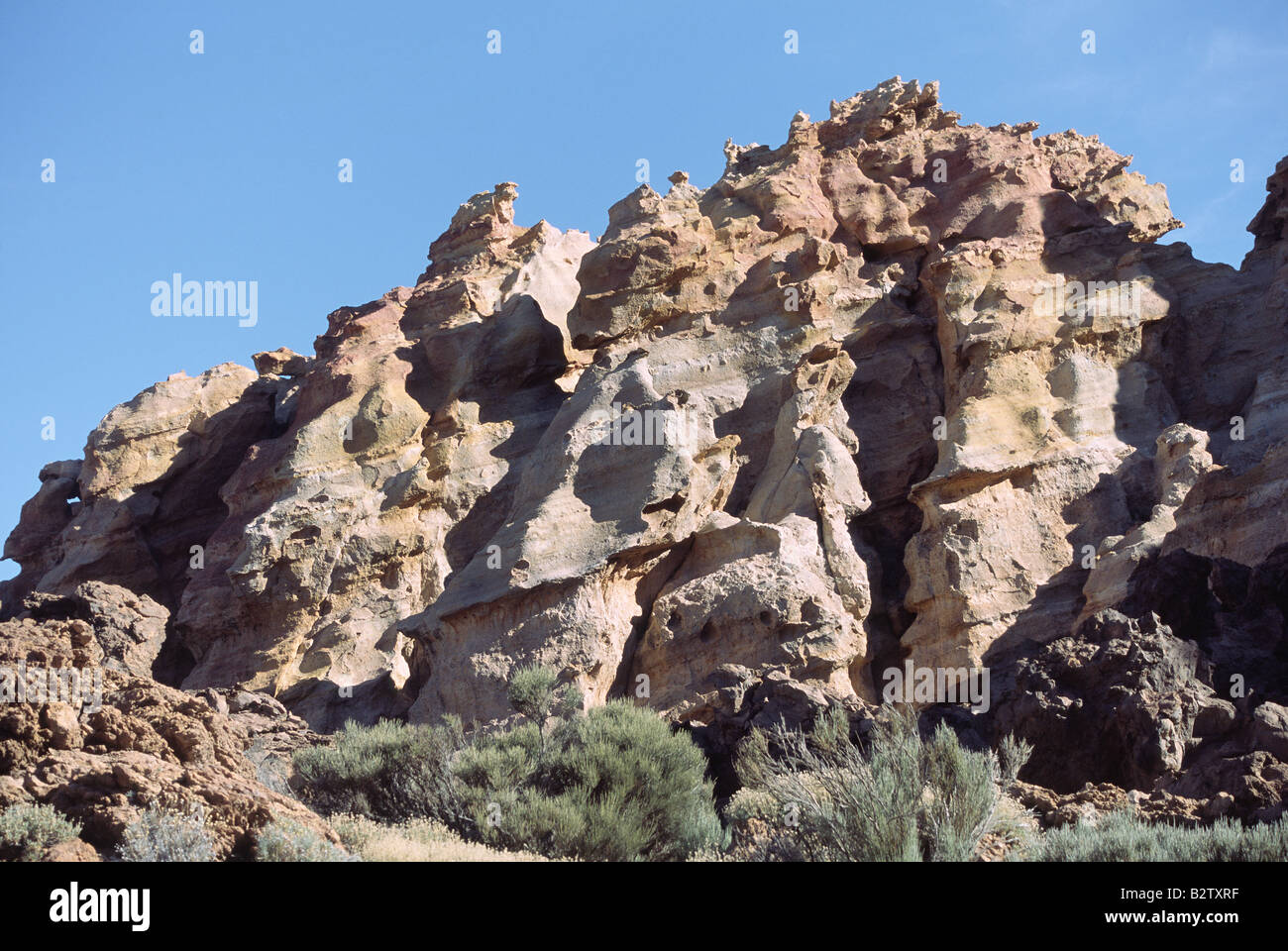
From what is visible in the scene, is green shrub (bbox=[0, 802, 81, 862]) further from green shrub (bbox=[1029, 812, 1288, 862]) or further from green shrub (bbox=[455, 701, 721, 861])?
green shrub (bbox=[1029, 812, 1288, 862])

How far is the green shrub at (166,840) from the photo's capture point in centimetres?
1056

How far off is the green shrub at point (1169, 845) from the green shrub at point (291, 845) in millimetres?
5435

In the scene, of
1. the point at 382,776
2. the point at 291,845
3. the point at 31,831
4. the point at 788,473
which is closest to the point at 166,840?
the point at 291,845

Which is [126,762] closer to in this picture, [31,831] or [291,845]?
[31,831]

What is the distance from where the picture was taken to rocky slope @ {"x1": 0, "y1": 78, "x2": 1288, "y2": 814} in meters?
20.9

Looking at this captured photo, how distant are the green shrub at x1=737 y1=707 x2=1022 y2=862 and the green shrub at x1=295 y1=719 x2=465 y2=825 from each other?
14.1 ft

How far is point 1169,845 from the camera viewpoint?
11055 millimetres

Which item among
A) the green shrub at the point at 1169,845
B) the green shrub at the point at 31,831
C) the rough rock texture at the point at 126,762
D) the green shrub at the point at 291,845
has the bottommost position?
the green shrub at the point at 1169,845

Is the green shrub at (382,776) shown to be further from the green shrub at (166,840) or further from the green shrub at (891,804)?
the green shrub at (166,840)

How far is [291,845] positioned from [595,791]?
4.81 meters

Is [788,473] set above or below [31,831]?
above

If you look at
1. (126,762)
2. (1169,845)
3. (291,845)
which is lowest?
(1169,845)

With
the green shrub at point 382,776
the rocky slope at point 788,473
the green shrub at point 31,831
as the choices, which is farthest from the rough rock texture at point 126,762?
the rocky slope at point 788,473

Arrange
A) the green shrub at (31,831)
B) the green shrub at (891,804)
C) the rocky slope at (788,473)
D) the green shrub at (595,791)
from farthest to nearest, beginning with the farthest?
the rocky slope at (788,473)
the green shrub at (595,791)
the green shrub at (891,804)
the green shrub at (31,831)
